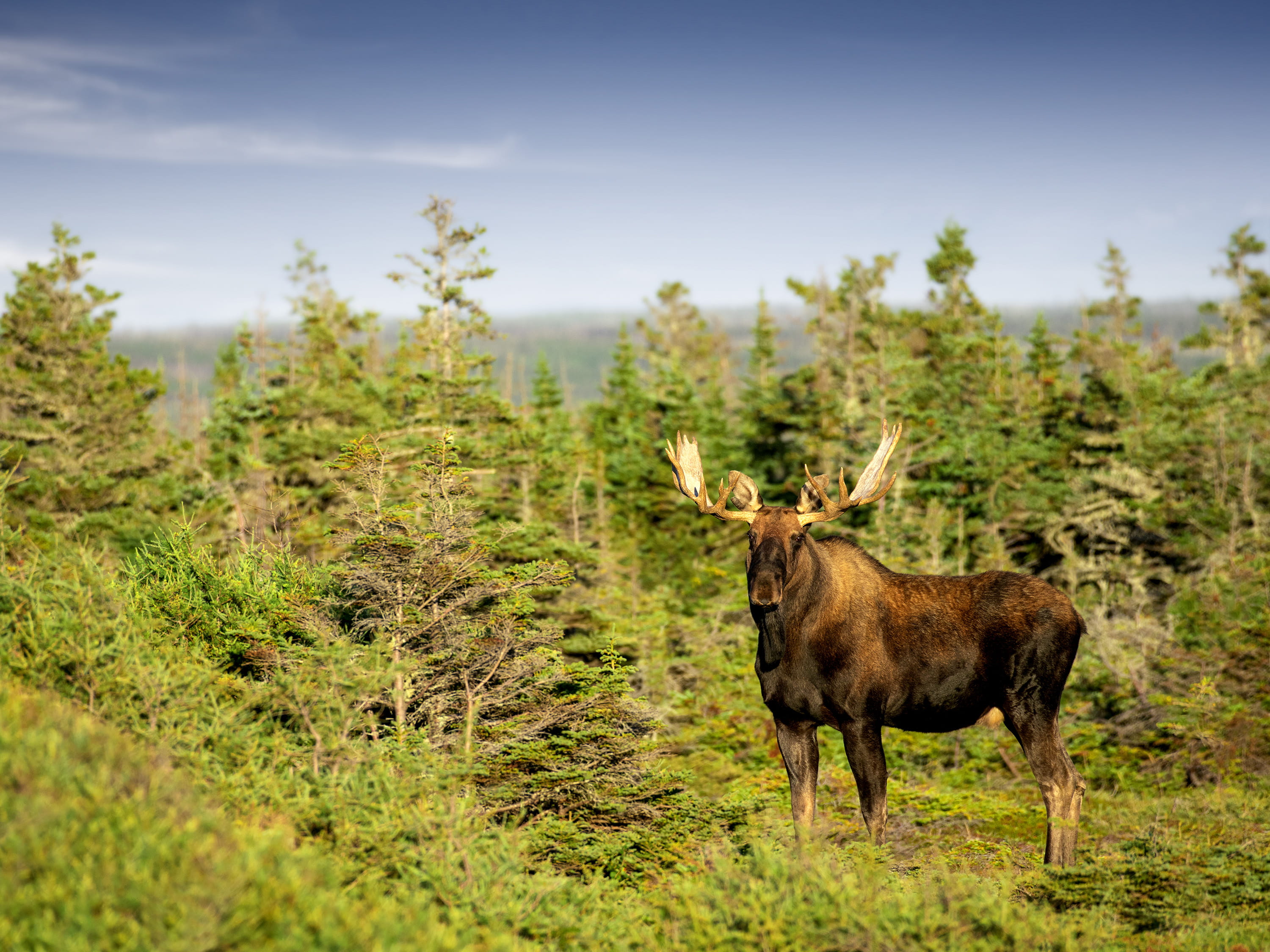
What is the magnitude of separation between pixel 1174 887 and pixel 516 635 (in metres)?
5.54

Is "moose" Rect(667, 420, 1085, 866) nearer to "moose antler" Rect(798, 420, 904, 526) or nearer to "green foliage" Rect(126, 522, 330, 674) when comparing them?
"moose antler" Rect(798, 420, 904, 526)

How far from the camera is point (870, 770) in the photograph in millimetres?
7789

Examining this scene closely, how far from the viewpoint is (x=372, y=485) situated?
357 inches

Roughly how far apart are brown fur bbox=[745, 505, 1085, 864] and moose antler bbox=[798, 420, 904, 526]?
23 centimetres

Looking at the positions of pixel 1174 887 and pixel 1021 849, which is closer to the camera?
pixel 1174 887

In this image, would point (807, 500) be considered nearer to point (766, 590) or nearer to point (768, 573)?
point (768, 573)

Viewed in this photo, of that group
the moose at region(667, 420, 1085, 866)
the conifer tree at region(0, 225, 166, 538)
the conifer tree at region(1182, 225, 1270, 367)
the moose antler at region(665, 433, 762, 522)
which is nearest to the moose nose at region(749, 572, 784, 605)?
the moose at region(667, 420, 1085, 866)

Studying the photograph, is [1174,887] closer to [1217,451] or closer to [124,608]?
[124,608]

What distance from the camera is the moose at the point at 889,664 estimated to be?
7.87 meters

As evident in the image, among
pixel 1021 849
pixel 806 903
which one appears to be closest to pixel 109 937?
pixel 806 903

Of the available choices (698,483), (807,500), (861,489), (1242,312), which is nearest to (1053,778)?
(861,489)

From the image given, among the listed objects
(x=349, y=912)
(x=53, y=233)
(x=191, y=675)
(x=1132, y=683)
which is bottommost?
(x=1132, y=683)

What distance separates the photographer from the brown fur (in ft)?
25.8

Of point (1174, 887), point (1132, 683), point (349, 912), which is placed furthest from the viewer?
point (1132, 683)
